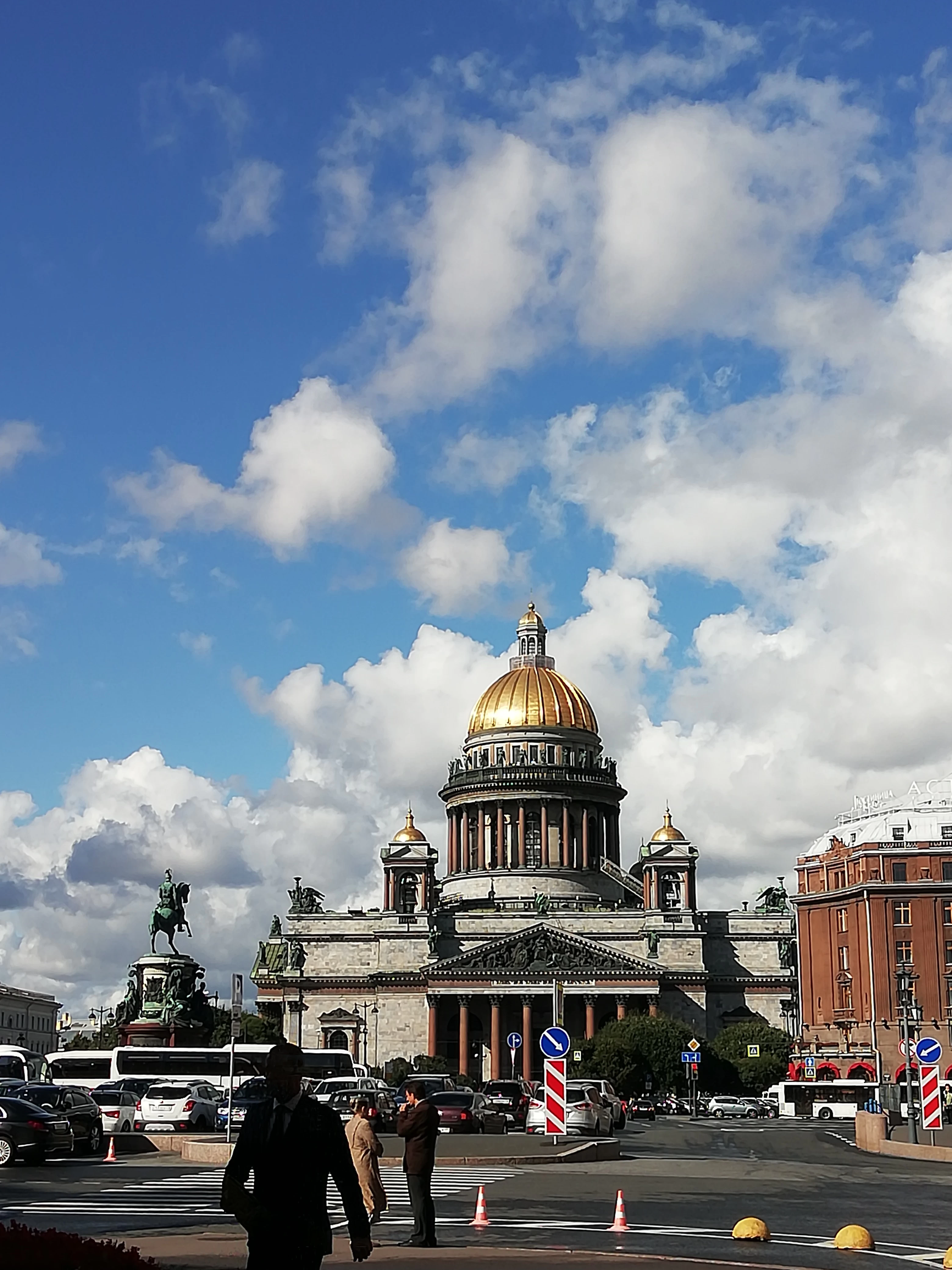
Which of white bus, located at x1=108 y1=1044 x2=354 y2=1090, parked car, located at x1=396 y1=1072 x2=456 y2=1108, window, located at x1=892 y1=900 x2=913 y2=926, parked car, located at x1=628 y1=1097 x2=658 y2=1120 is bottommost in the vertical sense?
parked car, located at x1=628 y1=1097 x2=658 y2=1120

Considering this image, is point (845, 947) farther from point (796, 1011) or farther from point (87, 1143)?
point (87, 1143)

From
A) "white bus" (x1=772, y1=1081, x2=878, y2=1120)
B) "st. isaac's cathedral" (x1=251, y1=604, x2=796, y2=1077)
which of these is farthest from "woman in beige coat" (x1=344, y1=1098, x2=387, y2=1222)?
"st. isaac's cathedral" (x1=251, y1=604, x2=796, y2=1077)

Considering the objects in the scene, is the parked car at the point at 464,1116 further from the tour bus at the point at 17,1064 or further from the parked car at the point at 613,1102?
the tour bus at the point at 17,1064

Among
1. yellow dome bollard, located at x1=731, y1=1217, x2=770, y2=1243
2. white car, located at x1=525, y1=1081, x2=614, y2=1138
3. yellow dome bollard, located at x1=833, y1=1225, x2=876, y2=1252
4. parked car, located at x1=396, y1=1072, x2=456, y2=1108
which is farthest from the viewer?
parked car, located at x1=396, y1=1072, x2=456, y2=1108

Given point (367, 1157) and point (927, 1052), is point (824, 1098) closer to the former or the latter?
point (927, 1052)

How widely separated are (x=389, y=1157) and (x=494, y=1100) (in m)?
23.1

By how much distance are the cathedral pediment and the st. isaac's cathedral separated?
0.12m

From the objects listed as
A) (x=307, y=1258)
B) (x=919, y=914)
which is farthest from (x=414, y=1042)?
(x=307, y=1258)

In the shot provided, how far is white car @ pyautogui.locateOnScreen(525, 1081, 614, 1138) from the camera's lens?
45625mm

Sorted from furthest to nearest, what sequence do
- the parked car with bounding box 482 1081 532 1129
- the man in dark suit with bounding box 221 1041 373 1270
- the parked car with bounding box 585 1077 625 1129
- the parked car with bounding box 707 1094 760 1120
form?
the parked car with bounding box 707 1094 760 1120, the parked car with bounding box 482 1081 532 1129, the parked car with bounding box 585 1077 625 1129, the man in dark suit with bounding box 221 1041 373 1270

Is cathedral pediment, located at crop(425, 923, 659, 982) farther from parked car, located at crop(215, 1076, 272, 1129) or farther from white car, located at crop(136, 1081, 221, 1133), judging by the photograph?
white car, located at crop(136, 1081, 221, 1133)

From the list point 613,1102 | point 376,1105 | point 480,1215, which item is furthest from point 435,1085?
point 480,1215

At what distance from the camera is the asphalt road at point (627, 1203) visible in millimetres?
20328

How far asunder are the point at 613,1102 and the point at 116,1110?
2070 centimetres
